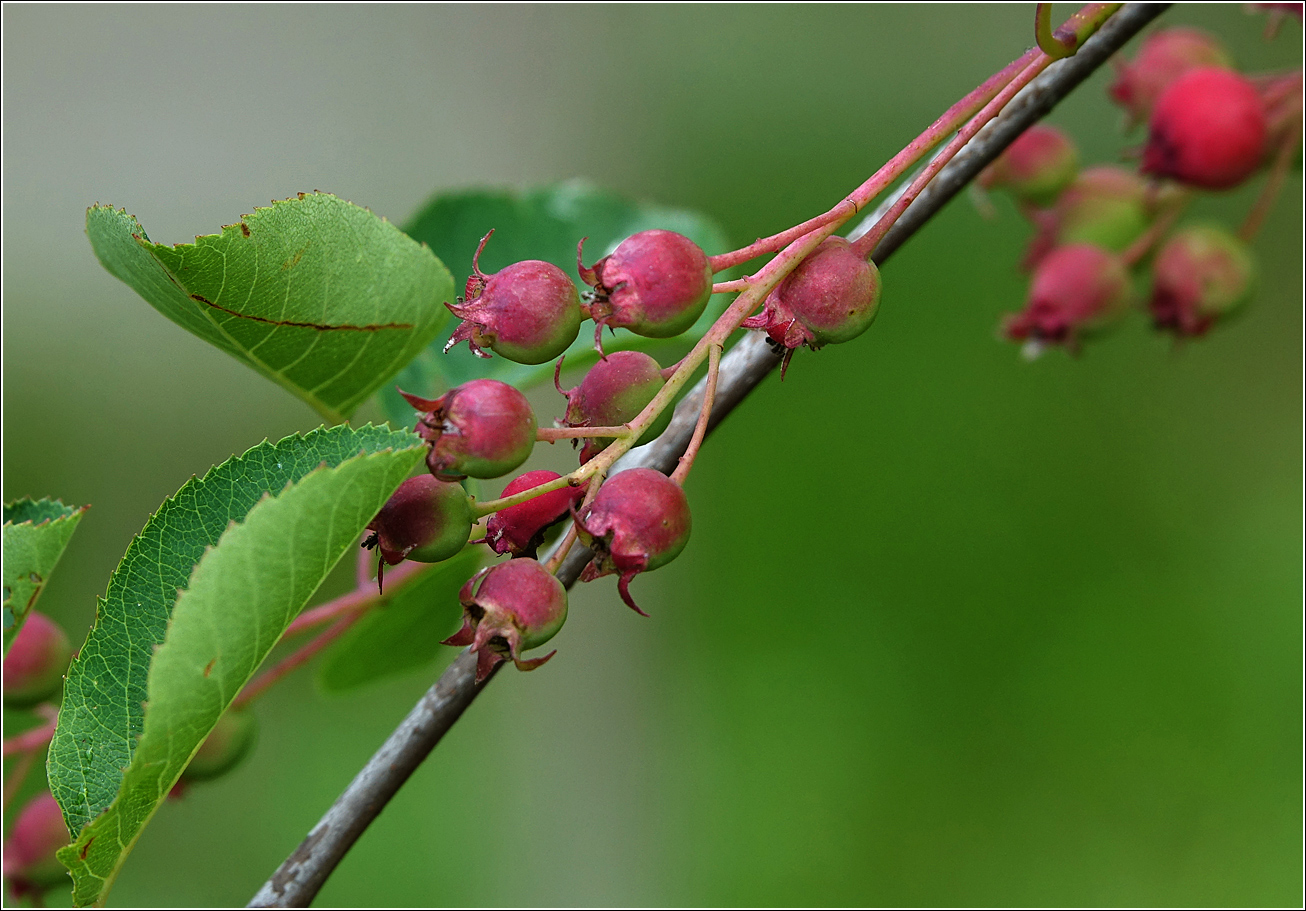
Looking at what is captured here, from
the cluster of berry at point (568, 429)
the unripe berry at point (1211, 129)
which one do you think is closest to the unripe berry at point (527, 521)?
the cluster of berry at point (568, 429)

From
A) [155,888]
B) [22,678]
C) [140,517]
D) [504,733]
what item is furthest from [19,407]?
[22,678]

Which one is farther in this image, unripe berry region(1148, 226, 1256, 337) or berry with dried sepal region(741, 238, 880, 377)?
unripe berry region(1148, 226, 1256, 337)

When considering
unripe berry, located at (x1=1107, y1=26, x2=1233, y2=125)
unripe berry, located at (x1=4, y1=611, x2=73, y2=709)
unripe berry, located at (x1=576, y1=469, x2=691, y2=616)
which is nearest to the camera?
unripe berry, located at (x1=576, y1=469, x2=691, y2=616)

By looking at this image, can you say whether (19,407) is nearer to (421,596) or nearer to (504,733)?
(504,733)

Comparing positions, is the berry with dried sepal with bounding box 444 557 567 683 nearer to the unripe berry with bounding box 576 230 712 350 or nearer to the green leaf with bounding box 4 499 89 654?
the unripe berry with bounding box 576 230 712 350

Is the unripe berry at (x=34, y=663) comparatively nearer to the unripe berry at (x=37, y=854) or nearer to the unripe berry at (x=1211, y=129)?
the unripe berry at (x=37, y=854)

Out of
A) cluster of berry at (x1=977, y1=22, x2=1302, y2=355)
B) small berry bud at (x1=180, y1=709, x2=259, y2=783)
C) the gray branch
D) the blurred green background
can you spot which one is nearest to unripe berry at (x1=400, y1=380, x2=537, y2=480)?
the gray branch
